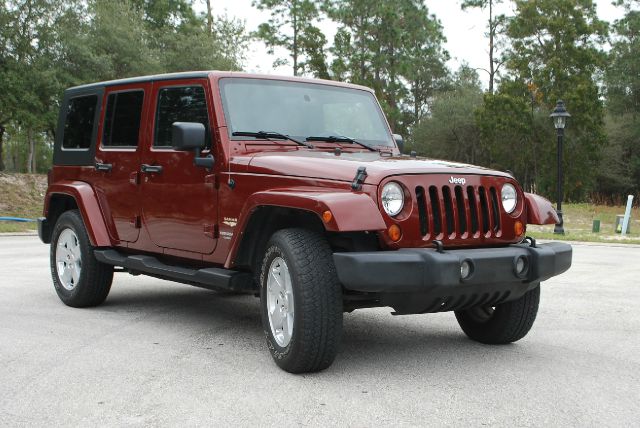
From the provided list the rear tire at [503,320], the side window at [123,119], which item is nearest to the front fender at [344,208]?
the rear tire at [503,320]

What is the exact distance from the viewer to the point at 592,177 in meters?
48.0

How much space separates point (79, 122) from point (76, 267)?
1.44m

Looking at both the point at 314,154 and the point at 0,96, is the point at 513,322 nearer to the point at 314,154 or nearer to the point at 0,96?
the point at 314,154

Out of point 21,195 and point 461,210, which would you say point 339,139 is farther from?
point 21,195

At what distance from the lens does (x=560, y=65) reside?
4734 cm

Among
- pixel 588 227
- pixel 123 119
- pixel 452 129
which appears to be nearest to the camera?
pixel 123 119

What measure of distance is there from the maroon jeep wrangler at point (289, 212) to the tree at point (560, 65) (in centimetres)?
4248

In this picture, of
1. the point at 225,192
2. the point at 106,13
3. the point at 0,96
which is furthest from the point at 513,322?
the point at 106,13

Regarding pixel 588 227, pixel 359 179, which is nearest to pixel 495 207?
pixel 359 179

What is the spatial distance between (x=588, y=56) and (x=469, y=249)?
46273mm

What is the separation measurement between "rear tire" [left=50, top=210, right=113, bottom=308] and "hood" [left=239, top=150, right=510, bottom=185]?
2.39 meters

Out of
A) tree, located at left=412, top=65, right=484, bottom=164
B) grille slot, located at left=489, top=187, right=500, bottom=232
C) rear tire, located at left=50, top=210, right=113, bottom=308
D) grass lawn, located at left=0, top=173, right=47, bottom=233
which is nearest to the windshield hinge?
grille slot, located at left=489, top=187, right=500, bottom=232

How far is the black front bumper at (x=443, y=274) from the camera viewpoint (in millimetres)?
Answer: 4543

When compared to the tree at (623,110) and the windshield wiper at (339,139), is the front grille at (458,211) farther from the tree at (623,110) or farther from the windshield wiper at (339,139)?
the tree at (623,110)
